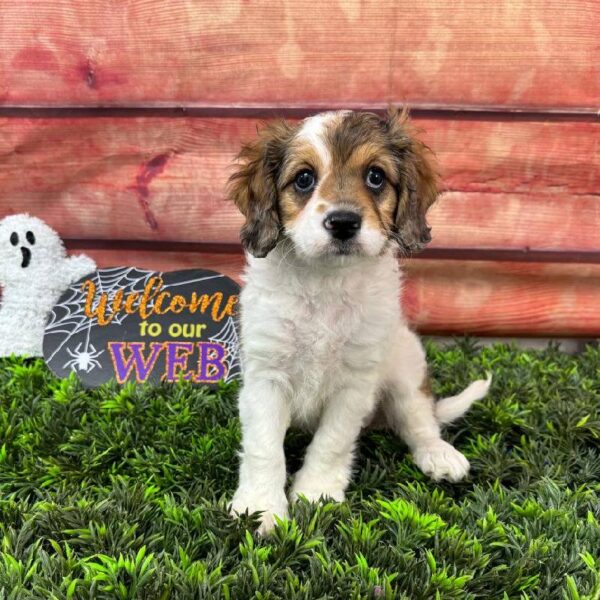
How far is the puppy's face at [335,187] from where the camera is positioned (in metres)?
2.04

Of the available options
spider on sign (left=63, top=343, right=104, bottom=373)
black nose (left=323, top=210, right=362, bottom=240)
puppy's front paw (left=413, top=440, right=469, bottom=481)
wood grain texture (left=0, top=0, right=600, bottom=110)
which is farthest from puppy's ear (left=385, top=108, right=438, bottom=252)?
spider on sign (left=63, top=343, right=104, bottom=373)

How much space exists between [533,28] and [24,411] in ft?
10.7

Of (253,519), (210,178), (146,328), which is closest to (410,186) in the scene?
(253,519)

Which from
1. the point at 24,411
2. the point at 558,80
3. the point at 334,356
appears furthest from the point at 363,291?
the point at 558,80

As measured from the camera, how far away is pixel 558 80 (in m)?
3.46

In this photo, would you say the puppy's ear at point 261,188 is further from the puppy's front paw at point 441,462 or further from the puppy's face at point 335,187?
the puppy's front paw at point 441,462

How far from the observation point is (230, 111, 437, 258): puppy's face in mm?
Answer: 2039

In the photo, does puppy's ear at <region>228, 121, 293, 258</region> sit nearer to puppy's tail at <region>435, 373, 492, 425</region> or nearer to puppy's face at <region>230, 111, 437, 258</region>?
puppy's face at <region>230, 111, 437, 258</region>

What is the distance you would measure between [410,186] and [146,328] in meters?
1.77

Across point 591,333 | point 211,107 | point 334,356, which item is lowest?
point 591,333

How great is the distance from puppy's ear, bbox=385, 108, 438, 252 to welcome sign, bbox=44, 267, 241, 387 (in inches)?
53.2

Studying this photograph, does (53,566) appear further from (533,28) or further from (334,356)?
(533,28)

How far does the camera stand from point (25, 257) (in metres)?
3.54

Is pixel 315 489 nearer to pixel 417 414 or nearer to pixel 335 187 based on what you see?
pixel 417 414
